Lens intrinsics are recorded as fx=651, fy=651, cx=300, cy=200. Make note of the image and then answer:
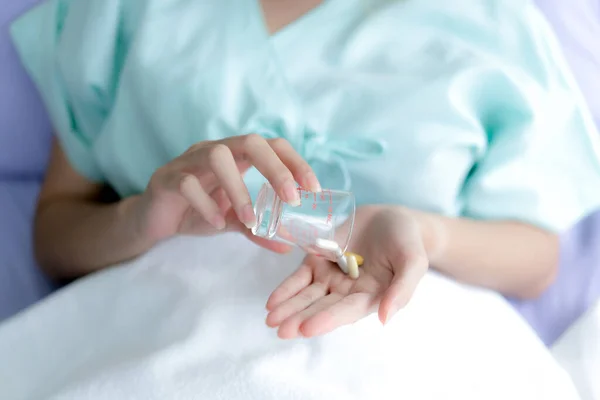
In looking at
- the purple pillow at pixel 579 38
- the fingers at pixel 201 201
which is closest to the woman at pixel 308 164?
the fingers at pixel 201 201

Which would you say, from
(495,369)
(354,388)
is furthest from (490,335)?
(354,388)

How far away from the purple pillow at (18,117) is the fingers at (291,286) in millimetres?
709

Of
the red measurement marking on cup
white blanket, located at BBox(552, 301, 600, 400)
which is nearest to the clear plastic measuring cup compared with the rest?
the red measurement marking on cup

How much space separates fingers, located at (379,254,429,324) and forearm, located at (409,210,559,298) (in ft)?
0.60

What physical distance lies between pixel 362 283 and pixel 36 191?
→ 0.78 meters

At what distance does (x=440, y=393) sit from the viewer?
66 centimetres

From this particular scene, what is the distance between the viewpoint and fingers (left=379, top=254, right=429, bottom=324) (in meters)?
0.57

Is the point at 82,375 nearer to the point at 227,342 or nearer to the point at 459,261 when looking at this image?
the point at 227,342

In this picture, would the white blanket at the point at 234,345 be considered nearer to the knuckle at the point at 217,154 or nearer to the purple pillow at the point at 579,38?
the knuckle at the point at 217,154

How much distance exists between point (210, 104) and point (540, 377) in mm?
526

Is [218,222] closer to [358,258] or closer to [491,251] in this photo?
[358,258]

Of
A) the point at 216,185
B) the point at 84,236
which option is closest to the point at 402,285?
the point at 216,185

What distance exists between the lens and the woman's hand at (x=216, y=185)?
0.63m

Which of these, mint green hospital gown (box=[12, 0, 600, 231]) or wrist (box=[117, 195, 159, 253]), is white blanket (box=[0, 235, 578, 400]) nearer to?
wrist (box=[117, 195, 159, 253])
